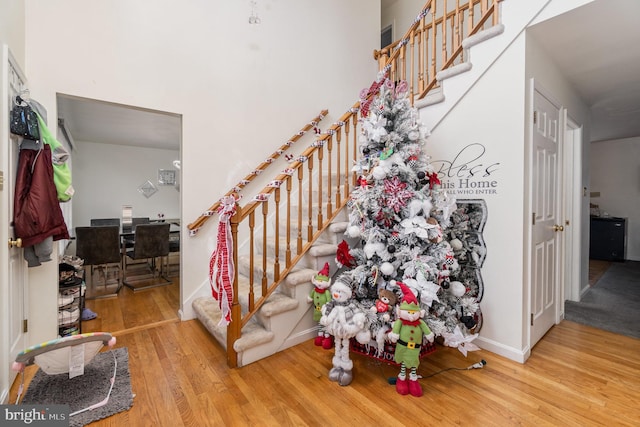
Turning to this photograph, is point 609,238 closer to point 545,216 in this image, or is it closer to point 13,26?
point 545,216

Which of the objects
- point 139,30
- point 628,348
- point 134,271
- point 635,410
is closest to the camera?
point 635,410

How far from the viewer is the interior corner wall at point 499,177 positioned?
216 cm

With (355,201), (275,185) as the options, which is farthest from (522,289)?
(275,185)

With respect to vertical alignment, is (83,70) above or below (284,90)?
below

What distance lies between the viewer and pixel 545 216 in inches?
98.7

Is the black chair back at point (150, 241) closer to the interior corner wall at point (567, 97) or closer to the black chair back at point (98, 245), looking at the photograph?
the black chair back at point (98, 245)

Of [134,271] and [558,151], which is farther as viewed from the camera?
[134,271]

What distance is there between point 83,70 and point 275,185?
192 centimetres

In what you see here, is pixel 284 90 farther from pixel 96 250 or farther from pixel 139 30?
pixel 96 250

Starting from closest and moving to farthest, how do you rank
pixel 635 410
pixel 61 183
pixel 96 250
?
pixel 635 410
pixel 61 183
pixel 96 250

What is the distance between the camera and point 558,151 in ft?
9.04

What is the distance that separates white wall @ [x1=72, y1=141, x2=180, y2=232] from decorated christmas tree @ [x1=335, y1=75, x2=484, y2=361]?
21.7 ft

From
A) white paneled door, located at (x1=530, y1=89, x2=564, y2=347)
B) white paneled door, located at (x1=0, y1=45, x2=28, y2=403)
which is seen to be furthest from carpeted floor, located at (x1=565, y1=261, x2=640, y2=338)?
white paneled door, located at (x1=0, y1=45, x2=28, y2=403)

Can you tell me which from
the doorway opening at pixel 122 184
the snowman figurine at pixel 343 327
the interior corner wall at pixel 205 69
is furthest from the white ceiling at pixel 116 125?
the snowman figurine at pixel 343 327
